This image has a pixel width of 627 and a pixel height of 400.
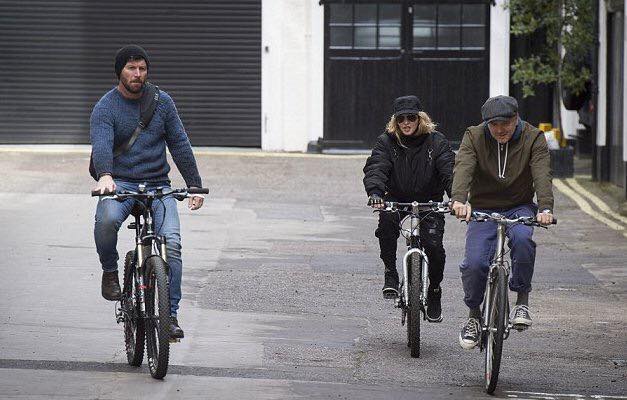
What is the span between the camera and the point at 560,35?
2309cm

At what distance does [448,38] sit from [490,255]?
17.1 metres

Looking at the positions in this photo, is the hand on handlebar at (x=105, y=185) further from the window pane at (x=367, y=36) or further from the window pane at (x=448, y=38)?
the window pane at (x=448, y=38)

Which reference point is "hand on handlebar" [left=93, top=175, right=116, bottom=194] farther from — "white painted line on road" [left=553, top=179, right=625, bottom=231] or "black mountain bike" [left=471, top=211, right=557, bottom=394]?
"white painted line on road" [left=553, top=179, right=625, bottom=231]

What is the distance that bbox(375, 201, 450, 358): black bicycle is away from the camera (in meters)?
9.40

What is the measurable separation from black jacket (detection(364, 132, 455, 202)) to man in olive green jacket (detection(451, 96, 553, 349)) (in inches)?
40.1

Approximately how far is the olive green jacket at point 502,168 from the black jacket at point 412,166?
3.50 ft

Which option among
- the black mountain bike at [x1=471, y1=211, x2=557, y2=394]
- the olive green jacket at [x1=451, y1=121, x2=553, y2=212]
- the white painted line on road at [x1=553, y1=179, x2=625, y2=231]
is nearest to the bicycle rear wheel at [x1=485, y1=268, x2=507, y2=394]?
the black mountain bike at [x1=471, y1=211, x2=557, y2=394]

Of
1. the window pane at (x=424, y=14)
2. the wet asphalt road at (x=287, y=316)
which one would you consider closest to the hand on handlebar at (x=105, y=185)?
the wet asphalt road at (x=287, y=316)

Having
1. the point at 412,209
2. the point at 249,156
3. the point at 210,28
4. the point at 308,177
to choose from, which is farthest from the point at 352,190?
the point at 412,209

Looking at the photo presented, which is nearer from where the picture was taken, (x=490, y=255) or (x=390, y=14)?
(x=490, y=255)

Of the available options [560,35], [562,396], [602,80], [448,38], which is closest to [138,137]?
[562,396]

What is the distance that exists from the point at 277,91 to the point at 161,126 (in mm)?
16949

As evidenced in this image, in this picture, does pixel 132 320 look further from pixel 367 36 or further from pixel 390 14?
pixel 390 14

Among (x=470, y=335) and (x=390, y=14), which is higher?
(x=390, y=14)
